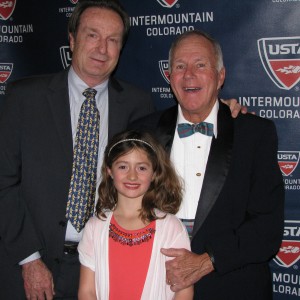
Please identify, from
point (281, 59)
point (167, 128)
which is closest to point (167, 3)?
point (281, 59)

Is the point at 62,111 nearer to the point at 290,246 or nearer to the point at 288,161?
the point at 288,161

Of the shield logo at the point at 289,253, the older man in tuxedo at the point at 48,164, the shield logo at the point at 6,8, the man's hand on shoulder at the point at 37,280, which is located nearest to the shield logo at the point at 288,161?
the shield logo at the point at 289,253

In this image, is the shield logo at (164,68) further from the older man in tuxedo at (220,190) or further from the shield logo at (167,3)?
the older man in tuxedo at (220,190)

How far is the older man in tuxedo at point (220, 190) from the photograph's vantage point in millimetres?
2113

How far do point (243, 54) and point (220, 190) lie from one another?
49.3 inches

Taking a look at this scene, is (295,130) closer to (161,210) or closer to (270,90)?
(270,90)

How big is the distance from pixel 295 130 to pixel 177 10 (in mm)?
1184

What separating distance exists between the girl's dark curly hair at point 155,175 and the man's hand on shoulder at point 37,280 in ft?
1.73

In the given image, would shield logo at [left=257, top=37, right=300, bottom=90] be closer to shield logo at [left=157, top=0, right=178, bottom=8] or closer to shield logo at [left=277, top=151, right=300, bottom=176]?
shield logo at [left=277, top=151, right=300, bottom=176]

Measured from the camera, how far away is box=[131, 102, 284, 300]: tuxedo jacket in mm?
2119

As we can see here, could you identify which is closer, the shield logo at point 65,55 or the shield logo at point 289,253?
the shield logo at point 289,253

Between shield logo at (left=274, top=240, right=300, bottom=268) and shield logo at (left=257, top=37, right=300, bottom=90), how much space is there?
3.61 feet

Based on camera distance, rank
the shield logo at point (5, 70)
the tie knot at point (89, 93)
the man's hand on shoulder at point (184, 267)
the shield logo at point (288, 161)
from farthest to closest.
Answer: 1. the shield logo at point (5, 70)
2. the shield logo at point (288, 161)
3. the tie knot at point (89, 93)
4. the man's hand on shoulder at point (184, 267)

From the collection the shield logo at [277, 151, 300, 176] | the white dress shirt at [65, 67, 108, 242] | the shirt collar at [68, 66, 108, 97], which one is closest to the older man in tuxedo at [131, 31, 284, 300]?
the white dress shirt at [65, 67, 108, 242]
